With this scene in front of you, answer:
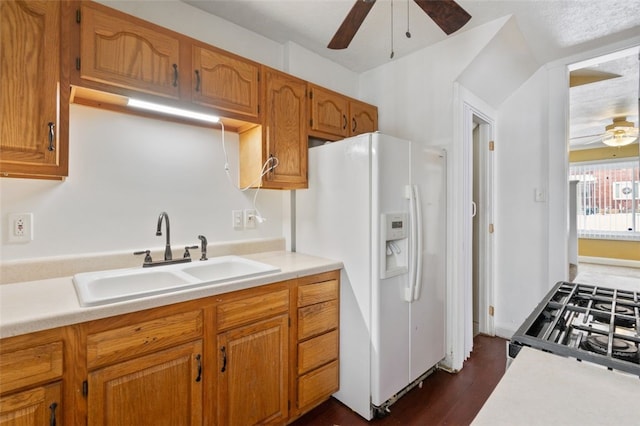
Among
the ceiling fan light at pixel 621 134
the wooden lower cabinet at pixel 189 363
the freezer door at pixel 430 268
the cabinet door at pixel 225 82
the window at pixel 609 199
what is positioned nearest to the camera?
the wooden lower cabinet at pixel 189 363

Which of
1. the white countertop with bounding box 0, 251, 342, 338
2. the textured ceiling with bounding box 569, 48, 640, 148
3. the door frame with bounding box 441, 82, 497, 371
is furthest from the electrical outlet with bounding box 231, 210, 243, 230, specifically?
the textured ceiling with bounding box 569, 48, 640, 148

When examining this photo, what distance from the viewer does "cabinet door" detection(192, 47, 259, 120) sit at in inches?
64.8

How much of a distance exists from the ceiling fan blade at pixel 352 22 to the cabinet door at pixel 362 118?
0.86 meters

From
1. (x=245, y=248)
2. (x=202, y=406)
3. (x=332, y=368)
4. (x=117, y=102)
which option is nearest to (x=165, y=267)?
(x=245, y=248)

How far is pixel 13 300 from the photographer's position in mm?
1142

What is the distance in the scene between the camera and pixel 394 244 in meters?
1.95

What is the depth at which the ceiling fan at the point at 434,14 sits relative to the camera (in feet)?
4.20

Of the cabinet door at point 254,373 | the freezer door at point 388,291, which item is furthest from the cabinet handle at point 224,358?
the freezer door at point 388,291

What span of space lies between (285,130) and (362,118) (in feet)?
2.82

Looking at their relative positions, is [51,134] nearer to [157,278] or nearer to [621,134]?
[157,278]

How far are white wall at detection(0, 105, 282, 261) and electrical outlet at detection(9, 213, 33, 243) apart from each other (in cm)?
2

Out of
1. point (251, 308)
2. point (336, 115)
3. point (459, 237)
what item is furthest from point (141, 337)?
point (459, 237)

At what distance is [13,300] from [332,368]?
1578 millimetres

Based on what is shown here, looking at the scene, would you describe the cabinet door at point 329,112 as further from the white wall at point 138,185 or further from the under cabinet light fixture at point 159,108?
the under cabinet light fixture at point 159,108
